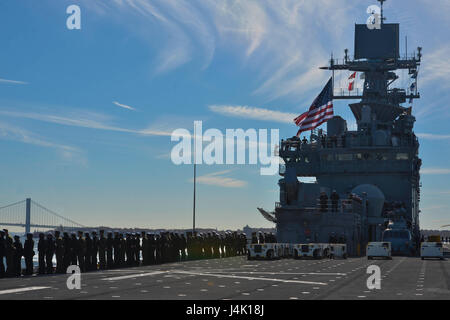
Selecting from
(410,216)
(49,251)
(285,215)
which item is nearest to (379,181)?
(410,216)

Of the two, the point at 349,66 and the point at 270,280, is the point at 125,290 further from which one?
the point at 349,66

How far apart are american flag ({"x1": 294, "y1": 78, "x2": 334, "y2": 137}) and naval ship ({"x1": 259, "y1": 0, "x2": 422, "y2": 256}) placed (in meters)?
4.66

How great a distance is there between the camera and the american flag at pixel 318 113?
54378mm

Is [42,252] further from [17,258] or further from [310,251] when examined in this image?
[310,251]

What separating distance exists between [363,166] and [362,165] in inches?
5.3

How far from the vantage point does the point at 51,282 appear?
21453 millimetres

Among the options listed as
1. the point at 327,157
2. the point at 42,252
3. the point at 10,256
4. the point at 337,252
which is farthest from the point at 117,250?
the point at 327,157

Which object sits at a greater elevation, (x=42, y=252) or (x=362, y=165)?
(x=362, y=165)

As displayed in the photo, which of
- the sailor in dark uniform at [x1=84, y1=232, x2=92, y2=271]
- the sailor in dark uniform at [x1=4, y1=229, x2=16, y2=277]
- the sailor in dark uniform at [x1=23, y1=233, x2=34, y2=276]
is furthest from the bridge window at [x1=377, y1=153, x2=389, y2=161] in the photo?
the sailor in dark uniform at [x1=4, y1=229, x2=16, y2=277]

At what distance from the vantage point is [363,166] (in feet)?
207

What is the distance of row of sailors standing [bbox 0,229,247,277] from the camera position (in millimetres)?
25453

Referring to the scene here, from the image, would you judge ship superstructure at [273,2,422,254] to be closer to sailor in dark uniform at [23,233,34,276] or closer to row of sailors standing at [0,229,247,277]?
row of sailors standing at [0,229,247,277]

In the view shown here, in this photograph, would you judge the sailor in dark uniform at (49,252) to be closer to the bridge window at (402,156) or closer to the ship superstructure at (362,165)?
the ship superstructure at (362,165)
